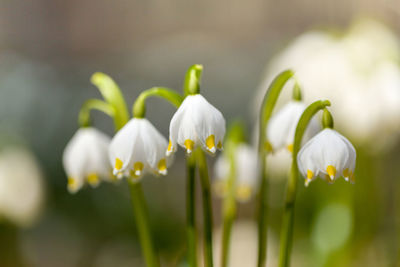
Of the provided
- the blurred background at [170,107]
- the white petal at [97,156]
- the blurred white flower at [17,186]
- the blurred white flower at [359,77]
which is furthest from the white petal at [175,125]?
the blurred white flower at [17,186]

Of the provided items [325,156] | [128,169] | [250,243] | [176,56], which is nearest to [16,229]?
[250,243]

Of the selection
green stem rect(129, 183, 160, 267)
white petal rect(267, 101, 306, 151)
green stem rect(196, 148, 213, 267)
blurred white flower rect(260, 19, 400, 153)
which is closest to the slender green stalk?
green stem rect(129, 183, 160, 267)

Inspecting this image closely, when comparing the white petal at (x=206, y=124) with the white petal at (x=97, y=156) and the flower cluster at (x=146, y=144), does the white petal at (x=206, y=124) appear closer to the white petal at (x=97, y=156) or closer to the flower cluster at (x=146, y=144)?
the flower cluster at (x=146, y=144)

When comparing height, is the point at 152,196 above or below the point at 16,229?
above

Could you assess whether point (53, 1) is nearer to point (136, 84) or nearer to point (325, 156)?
point (136, 84)

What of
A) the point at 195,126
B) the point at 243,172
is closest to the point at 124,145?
the point at 195,126

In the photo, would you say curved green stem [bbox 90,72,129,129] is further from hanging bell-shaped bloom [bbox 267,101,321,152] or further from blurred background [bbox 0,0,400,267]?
blurred background [bbox 0,0,400,267]
